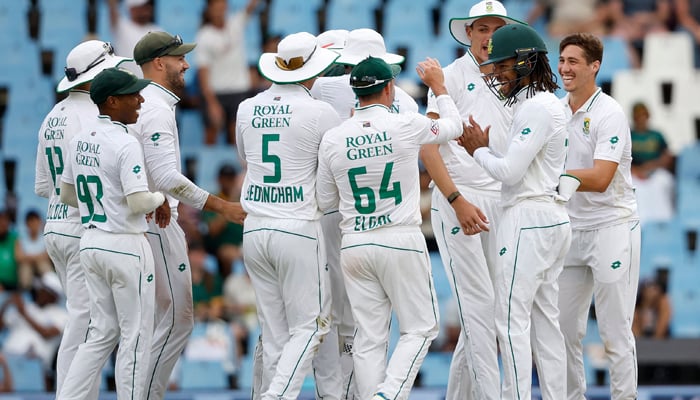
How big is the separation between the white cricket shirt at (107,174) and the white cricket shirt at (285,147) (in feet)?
2.49

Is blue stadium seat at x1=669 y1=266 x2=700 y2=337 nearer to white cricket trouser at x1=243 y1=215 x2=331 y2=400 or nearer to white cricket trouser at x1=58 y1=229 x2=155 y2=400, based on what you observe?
white cricket trouser at x1=243 y1=215 x2=331 y2=400

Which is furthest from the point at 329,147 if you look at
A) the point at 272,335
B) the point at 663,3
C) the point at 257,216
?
the point at 663,3

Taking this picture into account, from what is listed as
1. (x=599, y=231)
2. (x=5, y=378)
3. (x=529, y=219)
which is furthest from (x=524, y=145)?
(x=5, y=378)

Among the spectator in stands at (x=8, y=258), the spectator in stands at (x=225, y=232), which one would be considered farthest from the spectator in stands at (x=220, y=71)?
the spectator in stands at (x=8, y=258)

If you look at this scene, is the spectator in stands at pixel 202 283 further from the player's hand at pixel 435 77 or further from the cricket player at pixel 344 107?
the player's hand at pixel 435 77

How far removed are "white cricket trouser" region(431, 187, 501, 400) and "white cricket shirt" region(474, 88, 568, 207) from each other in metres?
0.49

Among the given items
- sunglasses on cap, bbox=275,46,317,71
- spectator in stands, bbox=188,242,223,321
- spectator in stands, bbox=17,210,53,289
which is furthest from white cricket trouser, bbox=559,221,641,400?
spectator in stands, bbox=17,210,53,289

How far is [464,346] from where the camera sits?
27.6 ft

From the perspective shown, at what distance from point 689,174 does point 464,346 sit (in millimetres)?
7261

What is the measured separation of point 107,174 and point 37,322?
5107 mm

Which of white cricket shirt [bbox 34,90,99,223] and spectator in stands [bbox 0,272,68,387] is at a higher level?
white cricket shirt [bbox 34,90,99,223]

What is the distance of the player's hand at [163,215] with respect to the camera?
8.61 metres

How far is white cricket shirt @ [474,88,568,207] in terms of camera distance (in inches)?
301

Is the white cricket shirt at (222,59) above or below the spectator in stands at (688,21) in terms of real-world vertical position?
below
